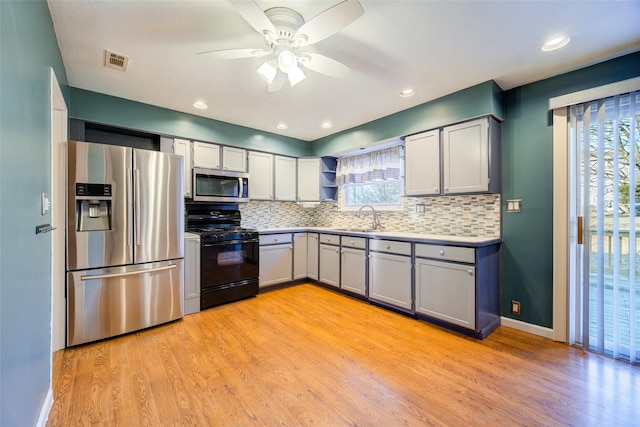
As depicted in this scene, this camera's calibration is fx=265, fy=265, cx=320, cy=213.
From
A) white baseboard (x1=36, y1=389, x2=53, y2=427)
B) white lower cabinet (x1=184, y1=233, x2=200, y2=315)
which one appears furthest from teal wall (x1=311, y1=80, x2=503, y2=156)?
white baseboard (x1=36, y1=389, x2=53, y2=427)

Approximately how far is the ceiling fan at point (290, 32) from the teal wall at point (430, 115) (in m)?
1.47

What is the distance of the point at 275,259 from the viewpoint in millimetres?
3846

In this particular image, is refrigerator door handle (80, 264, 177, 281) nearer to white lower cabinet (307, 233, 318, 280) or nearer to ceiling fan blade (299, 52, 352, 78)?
white lower cabinet (307, 233, 318, 280)

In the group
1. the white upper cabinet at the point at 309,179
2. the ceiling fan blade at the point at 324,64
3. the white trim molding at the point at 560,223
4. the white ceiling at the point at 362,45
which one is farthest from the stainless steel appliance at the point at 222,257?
the white trim molding at the point at 560,223

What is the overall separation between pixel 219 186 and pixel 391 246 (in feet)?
7.79

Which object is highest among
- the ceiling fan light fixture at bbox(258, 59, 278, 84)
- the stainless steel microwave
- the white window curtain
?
the ceiling fan light fixture at bbox(258, 59, 278, 84)

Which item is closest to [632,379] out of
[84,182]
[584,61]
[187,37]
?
[584,61]

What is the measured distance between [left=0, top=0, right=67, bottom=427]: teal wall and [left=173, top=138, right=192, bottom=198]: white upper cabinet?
1.67 meters

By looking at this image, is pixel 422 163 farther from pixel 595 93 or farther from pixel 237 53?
pixel 237 53

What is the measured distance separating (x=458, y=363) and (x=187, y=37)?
10.4 ft

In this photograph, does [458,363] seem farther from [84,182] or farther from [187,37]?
[84,182]

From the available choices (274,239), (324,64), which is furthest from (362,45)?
(274,239)

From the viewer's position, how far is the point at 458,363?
2.02 m

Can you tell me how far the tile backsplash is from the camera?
112 inches
